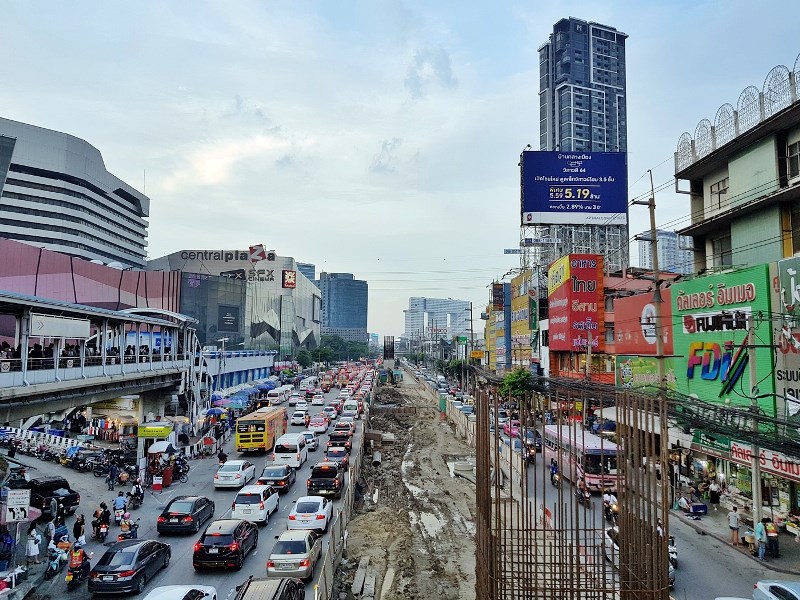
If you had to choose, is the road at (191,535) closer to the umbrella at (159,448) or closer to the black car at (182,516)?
the black car at (182,516)

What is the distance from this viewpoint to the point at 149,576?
14.6 metres

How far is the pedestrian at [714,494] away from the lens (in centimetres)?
2306

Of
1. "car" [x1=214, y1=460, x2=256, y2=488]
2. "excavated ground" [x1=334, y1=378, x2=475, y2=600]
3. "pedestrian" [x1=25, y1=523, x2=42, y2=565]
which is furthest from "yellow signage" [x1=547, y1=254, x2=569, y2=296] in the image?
"pedestrian" [x1=25, y1=523, x2=42, y2=565]

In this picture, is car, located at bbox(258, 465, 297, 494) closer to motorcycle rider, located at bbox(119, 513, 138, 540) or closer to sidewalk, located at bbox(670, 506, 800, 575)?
motorcycle rider, located at bbox(119, 513, 138, 540)

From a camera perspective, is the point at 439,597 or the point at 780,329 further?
the point at 780,329

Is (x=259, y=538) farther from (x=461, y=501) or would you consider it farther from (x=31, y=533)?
(x=461, y=501)

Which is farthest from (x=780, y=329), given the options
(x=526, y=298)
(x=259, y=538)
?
(x=526, y=298)

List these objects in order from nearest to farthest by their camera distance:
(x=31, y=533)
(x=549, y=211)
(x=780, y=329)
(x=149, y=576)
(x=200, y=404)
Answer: (x=149, y=576) → (x=31, y=533) → (x=780, y=329) → (x=200, y=404) → (x=549, y=211)

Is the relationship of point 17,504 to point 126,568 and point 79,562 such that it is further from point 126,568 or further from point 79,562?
point 126,568

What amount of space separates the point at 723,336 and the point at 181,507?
2047 cm

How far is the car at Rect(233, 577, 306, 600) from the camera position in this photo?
11000mm

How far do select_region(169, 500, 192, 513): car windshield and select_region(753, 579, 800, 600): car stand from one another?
52.6 ft

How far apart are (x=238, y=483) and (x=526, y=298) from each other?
41.7 m

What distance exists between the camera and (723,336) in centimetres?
2219
